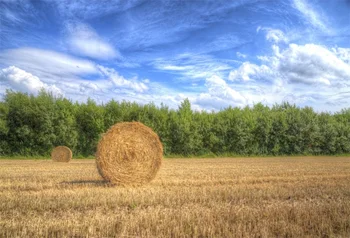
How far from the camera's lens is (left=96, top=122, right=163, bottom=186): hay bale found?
11031 millimetres

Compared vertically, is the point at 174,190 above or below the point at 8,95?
below

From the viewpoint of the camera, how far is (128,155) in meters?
11.5

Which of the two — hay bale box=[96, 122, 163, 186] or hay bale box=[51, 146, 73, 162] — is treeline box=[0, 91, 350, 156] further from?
hay bale box=[96, 122, 163, 186]

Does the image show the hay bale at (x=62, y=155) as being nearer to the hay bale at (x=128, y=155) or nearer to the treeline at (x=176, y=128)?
the treeline at (x=176, y=128)

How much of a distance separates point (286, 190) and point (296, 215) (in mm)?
2976

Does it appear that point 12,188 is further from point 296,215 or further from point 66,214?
point 296,215

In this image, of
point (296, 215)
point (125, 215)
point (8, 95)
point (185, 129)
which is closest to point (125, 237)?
point (125, 215)

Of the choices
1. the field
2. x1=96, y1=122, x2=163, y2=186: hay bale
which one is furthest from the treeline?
the field

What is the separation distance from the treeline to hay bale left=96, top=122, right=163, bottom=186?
18816 mm

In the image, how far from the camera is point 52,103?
30.9m

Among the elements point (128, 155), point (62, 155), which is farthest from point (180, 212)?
point (62, 155)

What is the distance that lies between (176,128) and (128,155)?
68.6ft

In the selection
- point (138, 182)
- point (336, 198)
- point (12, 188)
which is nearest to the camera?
point (336, 198)

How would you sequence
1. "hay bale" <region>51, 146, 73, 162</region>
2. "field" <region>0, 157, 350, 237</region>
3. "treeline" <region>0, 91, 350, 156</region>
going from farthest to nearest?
1. "treeline" <region>0, 91, 350, 156</region>
2. "hay bale" <region>51, 146, 73, 162</region>
3. "field" <region>0, 157, 350, 237</region>
